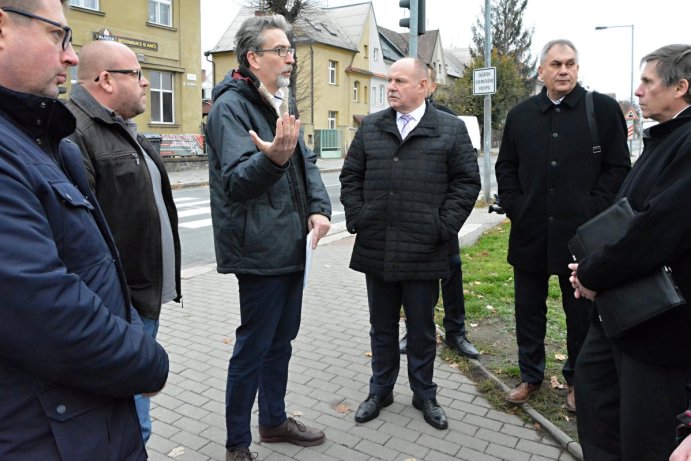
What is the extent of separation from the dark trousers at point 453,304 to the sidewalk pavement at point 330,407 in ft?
1.12

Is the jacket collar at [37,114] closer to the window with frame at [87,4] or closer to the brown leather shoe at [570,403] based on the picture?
the brown leather shoe at [570,403]

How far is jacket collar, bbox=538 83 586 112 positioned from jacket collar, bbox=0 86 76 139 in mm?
3151

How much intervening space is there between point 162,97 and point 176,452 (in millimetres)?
24585

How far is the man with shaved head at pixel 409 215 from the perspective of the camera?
3.70m

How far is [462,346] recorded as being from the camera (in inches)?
191

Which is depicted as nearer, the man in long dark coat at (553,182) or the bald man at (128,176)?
the bald man at (128,176)

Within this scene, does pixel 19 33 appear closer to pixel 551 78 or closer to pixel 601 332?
pixel 601 332

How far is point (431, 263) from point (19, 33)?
2725 mm

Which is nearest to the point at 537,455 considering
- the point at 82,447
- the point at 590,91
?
the point at 590,91

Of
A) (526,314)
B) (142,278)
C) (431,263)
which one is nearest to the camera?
(142,278)

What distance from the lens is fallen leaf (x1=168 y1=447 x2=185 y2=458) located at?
3.30 metres

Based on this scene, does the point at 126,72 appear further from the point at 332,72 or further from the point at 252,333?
the point at 332,72

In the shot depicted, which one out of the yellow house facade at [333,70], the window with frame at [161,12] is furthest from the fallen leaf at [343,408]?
the yellow house facade at [333,70]

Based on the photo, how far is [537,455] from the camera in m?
3.31
